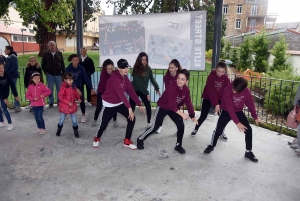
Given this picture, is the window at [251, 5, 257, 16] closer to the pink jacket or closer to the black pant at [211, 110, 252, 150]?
the black pant at [211, 110, 252, 150]

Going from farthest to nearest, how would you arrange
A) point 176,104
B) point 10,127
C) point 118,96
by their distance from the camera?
1. point 10,127
2. point 118,96
3. point 176,104

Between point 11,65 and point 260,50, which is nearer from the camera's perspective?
point 11,65

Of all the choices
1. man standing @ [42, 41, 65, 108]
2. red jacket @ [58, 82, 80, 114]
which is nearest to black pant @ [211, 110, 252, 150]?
red jacket @ [58, 82, 80, 114]

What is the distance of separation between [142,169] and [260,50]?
18042 millimetres

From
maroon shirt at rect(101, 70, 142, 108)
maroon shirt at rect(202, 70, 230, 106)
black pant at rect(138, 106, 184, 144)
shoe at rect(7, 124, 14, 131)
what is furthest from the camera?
shoe at rect(7, 124, 14, 131)

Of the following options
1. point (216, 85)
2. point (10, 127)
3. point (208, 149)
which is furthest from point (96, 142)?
point (216, 85)

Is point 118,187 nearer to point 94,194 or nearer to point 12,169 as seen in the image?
point 94,194

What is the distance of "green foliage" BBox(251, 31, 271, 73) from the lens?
19.1m

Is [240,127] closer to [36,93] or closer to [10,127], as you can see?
[36,93]

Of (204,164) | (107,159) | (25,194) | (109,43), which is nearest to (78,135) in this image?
(107,159)

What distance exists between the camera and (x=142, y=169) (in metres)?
3.83

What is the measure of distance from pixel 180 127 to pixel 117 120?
2284 millimetres

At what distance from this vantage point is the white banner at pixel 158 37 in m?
6.56

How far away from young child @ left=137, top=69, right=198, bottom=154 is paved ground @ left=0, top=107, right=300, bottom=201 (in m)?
0.40
